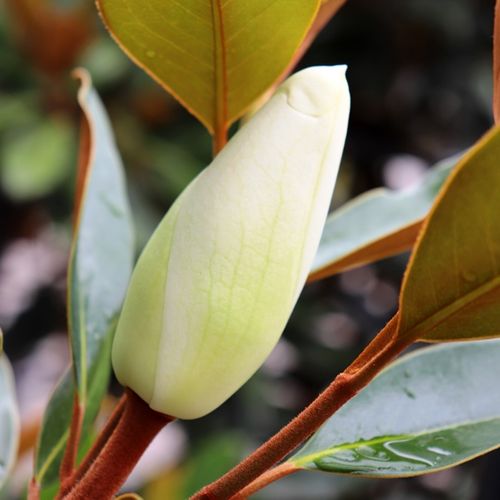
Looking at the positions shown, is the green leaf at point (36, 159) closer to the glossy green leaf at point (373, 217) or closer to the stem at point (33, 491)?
the glossy green leaf at point (373, 217)

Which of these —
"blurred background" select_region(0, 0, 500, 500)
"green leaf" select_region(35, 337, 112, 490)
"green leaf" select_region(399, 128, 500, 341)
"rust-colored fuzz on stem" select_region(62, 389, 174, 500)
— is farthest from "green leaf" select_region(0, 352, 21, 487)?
"blurred background" select_region(0, 0, 500, 500)

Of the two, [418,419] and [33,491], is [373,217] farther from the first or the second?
[33,491]

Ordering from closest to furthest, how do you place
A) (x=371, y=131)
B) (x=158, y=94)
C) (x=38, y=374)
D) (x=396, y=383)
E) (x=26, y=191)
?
(x=396, y=383), (x=26, y=191), (x=158, y=94), (x=371, y=131), (x=38, y=374)

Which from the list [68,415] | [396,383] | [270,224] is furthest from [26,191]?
[270,224]

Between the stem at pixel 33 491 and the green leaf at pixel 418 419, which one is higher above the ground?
the green leaf at pixel 418 419

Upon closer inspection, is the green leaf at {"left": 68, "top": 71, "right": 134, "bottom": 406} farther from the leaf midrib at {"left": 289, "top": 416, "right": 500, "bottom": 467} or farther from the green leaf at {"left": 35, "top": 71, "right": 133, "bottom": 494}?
the leaf midrib at {"left": 289, "top": 416, "right": 500, "bottom": 467}

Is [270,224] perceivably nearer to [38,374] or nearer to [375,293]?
[375,293]

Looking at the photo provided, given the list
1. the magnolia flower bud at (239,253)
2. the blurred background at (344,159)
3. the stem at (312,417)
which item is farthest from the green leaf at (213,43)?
the blurred background at (344,159)
